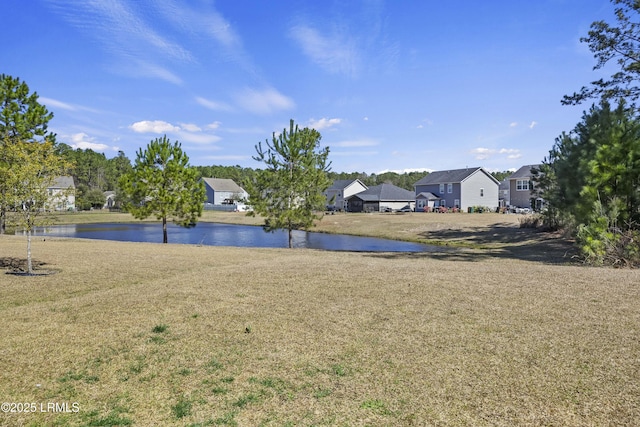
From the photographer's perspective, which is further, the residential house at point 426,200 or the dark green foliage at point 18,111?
the residential house at point 426,200

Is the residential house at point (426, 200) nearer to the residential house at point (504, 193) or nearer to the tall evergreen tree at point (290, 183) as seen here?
the residential house at point (504, 193)

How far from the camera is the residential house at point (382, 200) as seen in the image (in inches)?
2795

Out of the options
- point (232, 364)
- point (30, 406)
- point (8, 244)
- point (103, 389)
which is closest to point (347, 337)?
point (232, 364)

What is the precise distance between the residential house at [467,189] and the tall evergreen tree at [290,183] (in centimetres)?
4026

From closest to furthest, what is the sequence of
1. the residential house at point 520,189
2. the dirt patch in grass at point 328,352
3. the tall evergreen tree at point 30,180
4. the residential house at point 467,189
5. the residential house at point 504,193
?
the dirt patch in grass at point 328,352 < the tall evergreen tree at point 30,180 < the residential house at point 467,189 < the residential house at point 520,189 < the residential house at point 504,193

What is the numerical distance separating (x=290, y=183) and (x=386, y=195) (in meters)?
47.0

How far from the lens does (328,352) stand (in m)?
6.29

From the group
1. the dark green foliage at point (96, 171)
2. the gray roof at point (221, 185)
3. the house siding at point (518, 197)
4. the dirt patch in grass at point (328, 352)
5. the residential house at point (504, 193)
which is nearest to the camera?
the dirt patch in grass at point (328, 352)

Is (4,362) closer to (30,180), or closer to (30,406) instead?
(30,406)

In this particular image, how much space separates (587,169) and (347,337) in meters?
16.7

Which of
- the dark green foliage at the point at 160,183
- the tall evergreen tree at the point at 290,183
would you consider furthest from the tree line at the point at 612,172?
the dark green foliage at the point at 160,183

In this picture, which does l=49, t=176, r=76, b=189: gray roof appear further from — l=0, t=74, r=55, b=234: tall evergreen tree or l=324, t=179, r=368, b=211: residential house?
l=324, t=179, r=368, b=211: residential house

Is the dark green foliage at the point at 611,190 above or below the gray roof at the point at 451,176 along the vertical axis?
below

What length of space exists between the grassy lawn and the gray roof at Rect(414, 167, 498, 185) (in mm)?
52384
